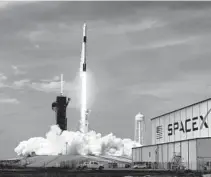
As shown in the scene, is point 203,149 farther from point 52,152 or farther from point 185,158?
point 52,152

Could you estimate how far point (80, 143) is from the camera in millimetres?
149125

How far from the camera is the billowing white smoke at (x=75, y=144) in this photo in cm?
15050

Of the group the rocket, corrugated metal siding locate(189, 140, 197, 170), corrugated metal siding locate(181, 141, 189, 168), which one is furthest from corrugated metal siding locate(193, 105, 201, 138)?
the rocket

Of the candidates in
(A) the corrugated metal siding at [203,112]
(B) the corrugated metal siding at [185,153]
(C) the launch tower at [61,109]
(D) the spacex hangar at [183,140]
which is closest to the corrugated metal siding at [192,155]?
(D) the spacex hangar at [183,140]

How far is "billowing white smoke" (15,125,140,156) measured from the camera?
494 ft

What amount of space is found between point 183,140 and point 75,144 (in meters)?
61.3

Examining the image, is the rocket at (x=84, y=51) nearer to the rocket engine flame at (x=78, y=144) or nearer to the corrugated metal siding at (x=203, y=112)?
the rocket engine flame at (x=78, y=144)

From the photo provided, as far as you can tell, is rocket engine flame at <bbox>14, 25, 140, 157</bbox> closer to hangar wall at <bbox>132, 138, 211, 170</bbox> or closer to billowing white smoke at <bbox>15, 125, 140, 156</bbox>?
billowing white smoke at <bbox>15, 125, 140, 156</bbox>

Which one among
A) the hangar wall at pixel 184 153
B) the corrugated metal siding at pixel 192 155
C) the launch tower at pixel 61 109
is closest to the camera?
the hangar wall at pixel 184 153

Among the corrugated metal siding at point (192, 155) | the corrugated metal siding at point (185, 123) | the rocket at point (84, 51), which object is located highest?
the rocket at point (84, 51)

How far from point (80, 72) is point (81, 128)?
2172 centimetres

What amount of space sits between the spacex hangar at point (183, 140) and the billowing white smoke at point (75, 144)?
97.5 ft

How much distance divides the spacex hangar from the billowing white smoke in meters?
29.7

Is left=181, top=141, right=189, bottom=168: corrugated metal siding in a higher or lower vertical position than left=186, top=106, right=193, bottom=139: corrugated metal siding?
lower
